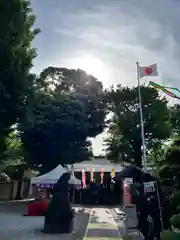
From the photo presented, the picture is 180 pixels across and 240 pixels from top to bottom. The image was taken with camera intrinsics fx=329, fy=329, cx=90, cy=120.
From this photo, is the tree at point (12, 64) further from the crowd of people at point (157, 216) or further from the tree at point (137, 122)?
the tree at point (137, 122)

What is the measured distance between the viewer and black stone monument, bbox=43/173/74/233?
11828 millimetres

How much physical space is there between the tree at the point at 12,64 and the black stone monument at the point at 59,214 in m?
4.68

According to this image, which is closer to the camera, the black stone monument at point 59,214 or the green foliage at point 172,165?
the green foliage at point 172,165

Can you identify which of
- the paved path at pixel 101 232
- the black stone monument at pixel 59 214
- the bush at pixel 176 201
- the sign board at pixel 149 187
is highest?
the sign board at pixel 149 187

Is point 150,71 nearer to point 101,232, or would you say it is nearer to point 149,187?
point 101,232

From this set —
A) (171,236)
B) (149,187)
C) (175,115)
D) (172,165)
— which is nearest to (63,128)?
(175,115)

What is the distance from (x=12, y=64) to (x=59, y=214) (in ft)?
26.8

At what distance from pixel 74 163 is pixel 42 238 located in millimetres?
21175

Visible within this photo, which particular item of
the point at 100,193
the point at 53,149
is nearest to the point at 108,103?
the point at 53,149

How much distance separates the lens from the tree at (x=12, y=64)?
16234 millimetres

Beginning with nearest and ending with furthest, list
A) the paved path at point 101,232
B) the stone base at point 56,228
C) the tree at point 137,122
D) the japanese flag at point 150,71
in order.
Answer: the paved path at point 101,232 → the stone base at point 56,228 → the japanese flag at point 150,71 → the tree at point 137,122

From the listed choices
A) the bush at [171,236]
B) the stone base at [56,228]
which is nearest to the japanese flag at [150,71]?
the stone base at [56,228]

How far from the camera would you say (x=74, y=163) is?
31.8 metres

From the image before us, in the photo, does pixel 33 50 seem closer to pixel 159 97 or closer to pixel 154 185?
pixel 154 185
